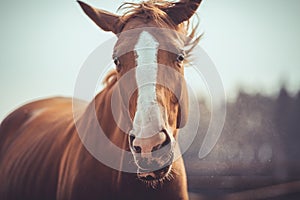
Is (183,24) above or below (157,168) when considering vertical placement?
above

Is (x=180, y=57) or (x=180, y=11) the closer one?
(x=180, y=57)

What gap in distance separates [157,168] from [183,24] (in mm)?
1151

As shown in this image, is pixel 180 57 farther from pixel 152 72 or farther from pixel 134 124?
pixel 134 124

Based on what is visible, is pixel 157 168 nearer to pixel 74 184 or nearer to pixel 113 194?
pixel 113 194

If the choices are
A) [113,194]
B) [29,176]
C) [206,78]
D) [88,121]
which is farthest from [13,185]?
[206,78]

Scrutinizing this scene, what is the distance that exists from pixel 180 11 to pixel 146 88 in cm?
78

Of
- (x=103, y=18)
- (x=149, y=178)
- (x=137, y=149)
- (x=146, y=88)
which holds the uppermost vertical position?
(x=103, y=18)

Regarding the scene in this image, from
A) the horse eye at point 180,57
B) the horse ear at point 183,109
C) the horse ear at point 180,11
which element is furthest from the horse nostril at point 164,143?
the horse ear at point 180,11

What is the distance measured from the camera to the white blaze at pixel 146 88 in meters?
2.45

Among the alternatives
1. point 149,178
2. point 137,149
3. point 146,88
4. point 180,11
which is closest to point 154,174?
point 149,178

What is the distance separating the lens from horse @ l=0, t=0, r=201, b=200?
2525mm

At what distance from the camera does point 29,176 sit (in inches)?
153

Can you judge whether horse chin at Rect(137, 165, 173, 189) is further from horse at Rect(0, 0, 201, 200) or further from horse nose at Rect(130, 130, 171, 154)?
horse nose at Rect(130, 130, 171, 154)

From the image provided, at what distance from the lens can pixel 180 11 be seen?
3.14 m
